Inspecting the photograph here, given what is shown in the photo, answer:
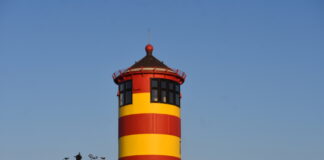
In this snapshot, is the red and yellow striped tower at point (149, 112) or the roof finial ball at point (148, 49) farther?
the roof finial ball at point (148, 49)

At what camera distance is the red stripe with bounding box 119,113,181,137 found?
140 ft

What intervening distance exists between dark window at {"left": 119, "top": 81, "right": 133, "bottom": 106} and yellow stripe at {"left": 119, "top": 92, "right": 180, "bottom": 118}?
1.36ft

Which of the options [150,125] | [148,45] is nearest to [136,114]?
[150,125]

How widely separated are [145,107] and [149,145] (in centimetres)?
256

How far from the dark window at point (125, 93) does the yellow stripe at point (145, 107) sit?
0.42 m

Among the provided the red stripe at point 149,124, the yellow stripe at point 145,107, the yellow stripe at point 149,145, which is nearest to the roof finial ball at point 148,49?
the yellow stripe at point 145,107

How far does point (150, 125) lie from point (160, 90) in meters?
2.57

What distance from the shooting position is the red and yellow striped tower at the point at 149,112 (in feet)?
140

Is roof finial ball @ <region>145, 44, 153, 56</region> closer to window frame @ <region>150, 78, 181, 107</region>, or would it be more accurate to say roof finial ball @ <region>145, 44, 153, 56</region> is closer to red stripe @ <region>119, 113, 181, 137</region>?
window frame @ <region>150, 78, 181, 107</region>

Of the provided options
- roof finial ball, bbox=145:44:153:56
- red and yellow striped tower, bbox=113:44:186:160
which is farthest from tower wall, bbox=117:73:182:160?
roof finial ball, bbox=145:44:153:56

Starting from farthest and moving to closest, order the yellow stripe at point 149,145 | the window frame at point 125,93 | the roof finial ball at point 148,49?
1. the roof finial ball at point 148,49
2. the window frame at point 125,93
3. the yellow stripe at point 149,145

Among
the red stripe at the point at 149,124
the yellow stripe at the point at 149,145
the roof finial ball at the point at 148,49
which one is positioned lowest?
the yellow stripe at the point at 149,145

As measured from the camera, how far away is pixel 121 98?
4478 centimetres

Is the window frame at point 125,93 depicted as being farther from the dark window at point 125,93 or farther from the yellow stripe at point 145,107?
the yellow stripe at point 145,107
